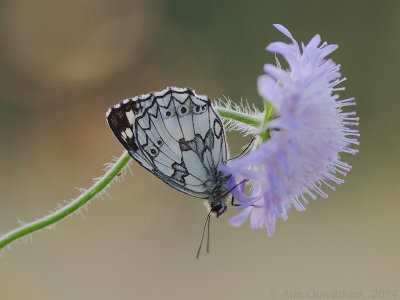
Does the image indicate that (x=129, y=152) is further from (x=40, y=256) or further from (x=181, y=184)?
(x=40, y=256)

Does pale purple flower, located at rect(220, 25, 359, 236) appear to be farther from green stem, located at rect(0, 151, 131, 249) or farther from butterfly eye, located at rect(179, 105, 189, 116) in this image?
green stem, located at rect(0, 151, 131, 249)

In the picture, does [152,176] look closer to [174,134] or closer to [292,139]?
[174,134]

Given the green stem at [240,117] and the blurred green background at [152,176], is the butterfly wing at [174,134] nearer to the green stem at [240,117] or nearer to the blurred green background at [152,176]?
the green stem at [240,117]

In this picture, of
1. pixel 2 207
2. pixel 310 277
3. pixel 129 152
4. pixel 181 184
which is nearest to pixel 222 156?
pixel 181 184

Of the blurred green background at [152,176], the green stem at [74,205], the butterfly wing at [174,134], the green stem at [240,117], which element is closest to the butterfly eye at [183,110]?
the butterfly wing at [174,134]

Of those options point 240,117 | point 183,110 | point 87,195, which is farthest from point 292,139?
point 87,195
